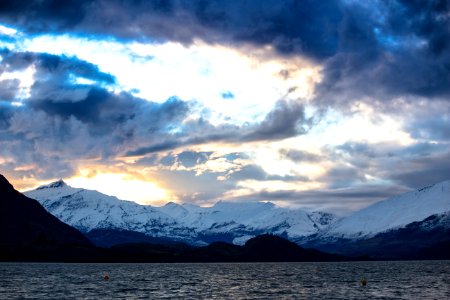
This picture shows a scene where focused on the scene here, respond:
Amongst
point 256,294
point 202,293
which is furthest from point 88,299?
point 256,294

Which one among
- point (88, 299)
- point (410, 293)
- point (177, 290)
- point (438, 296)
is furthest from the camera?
point (177, 290)

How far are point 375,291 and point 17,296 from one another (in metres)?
94.5

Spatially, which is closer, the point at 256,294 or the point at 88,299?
the point at 88,299

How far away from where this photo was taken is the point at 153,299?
14550cm

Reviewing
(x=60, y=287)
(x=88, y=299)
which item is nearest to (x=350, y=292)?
(x=88, y=299)

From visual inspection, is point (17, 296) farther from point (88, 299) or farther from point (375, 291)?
point (375, 291)

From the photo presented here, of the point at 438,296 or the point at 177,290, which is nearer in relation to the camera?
the point at 438,296

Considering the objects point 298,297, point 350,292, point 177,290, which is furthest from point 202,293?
point 350,292

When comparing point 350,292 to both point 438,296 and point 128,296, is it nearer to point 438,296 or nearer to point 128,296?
point 438,296

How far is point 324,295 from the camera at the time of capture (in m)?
158

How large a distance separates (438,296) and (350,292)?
24271 millimetres

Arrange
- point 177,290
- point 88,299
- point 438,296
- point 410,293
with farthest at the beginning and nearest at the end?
point 177,290
point 410,293
point 438,296
point 88,299

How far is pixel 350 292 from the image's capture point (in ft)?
558

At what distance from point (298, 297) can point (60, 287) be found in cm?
7129
